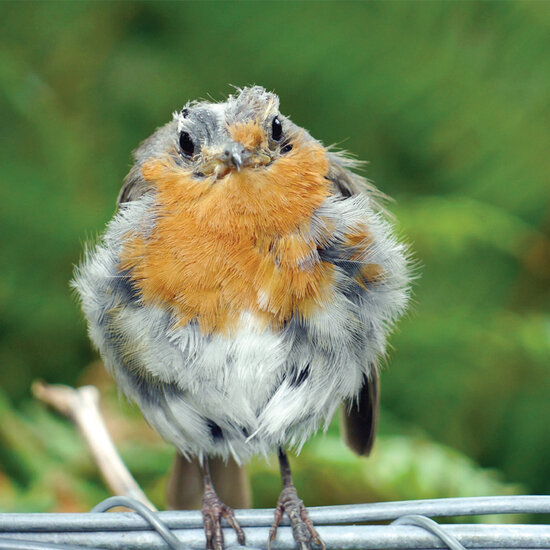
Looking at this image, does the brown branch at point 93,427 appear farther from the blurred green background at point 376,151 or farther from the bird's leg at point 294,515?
the blurred green background at point 376,151

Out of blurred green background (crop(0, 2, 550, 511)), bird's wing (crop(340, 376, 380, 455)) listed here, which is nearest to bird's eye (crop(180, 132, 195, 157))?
bird's wing (crop(340, 376, 380, 455))

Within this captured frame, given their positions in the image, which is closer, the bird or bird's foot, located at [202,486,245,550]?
bird's foot, located at [202,486,245,550]

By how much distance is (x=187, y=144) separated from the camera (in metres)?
2.15

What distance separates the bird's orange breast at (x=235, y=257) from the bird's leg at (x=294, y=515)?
1.66ft

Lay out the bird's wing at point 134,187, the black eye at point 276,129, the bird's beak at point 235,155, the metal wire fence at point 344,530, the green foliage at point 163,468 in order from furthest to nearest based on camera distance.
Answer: the green foliage at point 163,468 < the bird's wing at point 134,187 < the black eye at point 276,129 < the bird's beak at point 235,155 < the metal wire fence at point 344,530

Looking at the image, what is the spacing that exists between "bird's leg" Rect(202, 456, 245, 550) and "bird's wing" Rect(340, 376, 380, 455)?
1.68ft

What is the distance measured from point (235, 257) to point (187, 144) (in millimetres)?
383

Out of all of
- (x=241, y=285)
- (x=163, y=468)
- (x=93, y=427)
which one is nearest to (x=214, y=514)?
(x=93, y=427)

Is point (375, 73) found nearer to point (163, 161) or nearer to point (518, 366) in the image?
point (518, 366)

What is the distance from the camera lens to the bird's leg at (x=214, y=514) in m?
1.68

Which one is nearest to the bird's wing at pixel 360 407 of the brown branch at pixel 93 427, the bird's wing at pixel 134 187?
the bird's wing at pixel 134 187

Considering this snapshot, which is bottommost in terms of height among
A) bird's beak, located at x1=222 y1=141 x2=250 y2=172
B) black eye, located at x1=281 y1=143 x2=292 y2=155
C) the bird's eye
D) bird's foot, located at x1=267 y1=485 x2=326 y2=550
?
bird's foot, located at x1=267 y1=485 x2=326 y2=550

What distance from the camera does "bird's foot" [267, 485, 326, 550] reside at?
5.30ft

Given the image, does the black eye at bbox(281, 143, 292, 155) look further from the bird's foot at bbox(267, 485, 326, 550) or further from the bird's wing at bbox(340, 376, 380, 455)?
the bird's foot at bbox(267, 485, 326, 550)
